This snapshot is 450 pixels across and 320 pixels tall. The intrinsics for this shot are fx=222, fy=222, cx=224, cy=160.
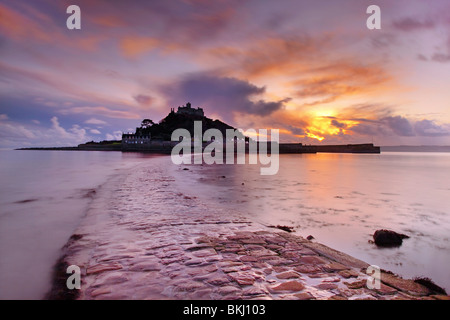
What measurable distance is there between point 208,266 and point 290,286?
4.66 feet

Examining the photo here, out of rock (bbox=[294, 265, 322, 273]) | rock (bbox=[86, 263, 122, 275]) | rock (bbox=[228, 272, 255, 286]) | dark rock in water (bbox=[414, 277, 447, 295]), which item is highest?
rock (bbox=[86, 263, 122, 275])

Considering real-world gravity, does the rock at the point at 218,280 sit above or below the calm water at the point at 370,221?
above

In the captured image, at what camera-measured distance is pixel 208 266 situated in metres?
3.97

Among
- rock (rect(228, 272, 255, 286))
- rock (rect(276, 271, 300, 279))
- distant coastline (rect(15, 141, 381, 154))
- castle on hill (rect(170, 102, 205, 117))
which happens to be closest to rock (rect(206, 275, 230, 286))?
rock (rect(228, 272, 255, 286))

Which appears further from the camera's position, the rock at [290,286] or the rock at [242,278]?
the rock at [242,278]

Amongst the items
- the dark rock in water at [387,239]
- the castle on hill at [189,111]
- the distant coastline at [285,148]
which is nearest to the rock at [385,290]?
the dark rock in water at [387,239]

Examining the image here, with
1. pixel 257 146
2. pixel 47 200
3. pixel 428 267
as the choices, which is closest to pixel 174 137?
pixel 257 146

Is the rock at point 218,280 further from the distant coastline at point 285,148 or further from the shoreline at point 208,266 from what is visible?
the distant coastline at point 285,148

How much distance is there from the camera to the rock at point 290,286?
10.9 ft

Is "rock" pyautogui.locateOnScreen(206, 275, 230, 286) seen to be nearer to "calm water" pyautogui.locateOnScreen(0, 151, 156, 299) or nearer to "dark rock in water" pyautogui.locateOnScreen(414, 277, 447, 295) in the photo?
"calm water" pyautogui.locateOnScreen(0, 151, 156, 299)

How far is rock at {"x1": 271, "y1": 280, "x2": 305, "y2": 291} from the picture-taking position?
10.9 feet

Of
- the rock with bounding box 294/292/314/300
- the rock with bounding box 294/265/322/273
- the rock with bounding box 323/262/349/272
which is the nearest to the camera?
the rock with bounding box 294/292/314/300
